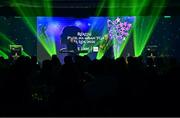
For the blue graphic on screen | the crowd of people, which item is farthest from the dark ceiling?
the crowd of people

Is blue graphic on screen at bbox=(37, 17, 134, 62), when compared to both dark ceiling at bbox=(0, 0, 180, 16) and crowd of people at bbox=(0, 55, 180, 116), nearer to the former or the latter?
dark ceiling at bbox=(0, 0, 180, 16)

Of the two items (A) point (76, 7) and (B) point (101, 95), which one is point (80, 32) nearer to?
(A) point (76, 7)

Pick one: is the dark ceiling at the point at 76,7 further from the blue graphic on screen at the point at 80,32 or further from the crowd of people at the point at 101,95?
the crowd of people at the point at 101,95

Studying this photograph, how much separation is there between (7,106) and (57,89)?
0.60 m

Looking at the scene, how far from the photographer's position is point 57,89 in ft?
14.4

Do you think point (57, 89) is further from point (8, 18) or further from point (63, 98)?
point (8, 18)

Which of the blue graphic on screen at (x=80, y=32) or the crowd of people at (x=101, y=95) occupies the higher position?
the blue graphic on screen at (x=80, y=32)

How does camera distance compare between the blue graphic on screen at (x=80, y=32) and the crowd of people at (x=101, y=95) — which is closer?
the crowd of people at (x=101, y=95)

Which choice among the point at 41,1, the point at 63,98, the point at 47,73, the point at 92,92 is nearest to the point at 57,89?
the point at 63,98

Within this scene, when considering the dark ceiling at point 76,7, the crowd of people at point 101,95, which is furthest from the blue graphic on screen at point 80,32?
the crowd of people at point 101,95

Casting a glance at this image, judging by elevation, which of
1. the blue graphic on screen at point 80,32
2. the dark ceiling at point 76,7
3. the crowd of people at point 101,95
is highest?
the dark ceiling at point 76,7

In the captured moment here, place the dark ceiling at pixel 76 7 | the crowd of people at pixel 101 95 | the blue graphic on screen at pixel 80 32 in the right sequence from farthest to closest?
the blue graphic on screen at pixel 80 32 < the dark ceiling at pixel 76 7 < the crowd of people at pixel 101 95

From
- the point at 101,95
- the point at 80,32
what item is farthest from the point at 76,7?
the point at 101,95

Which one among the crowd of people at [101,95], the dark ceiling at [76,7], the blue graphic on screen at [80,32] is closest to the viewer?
the crowd of people at [101,95]
